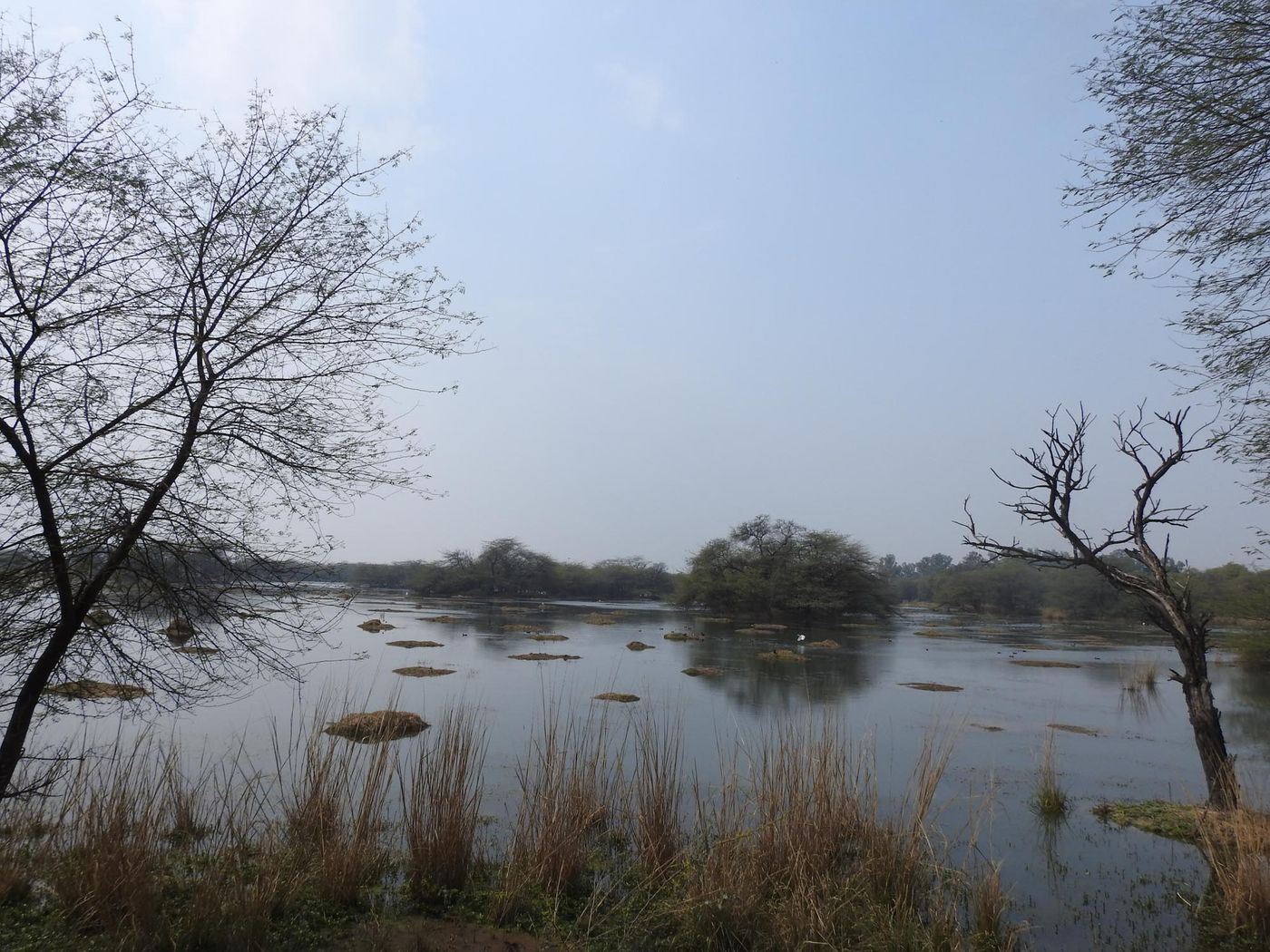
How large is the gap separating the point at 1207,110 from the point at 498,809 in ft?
26.3

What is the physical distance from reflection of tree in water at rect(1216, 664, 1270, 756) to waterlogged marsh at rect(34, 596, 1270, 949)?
3.6 inches

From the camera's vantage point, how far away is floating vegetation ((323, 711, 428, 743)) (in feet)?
18.2

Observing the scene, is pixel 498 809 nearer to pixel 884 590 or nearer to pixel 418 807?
pixel 418 807

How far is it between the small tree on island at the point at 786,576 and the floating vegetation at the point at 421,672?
31.6 m

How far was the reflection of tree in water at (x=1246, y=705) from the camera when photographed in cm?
1303

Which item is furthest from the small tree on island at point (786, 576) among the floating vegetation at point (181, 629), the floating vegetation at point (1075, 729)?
the floating vegetation at point (181, 629)

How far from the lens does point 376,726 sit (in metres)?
6.73

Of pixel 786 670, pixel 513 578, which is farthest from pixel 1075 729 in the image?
pixel 513 578

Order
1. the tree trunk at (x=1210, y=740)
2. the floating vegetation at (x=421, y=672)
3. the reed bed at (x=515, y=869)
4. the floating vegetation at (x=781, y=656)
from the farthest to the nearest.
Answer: the floating vegetation at (x=781, y=656)
the floating vegetation at (x=421, y=672)
the tree trunk at (x=1210, y=740)
the reed bed at (x=515, y=869)

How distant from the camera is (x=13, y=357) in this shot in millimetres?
3684

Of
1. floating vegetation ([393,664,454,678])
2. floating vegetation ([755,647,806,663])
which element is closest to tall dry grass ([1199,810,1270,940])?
floating vegetation ([393,664,454,678])

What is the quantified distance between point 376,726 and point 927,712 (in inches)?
449

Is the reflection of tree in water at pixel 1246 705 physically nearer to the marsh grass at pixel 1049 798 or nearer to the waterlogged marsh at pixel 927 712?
the waterlogged marsh at pixel 927 712

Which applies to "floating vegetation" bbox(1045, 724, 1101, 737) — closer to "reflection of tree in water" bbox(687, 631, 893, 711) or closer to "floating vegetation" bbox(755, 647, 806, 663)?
"reflection of tree in water" bbox(687, 631, 893, 711)
